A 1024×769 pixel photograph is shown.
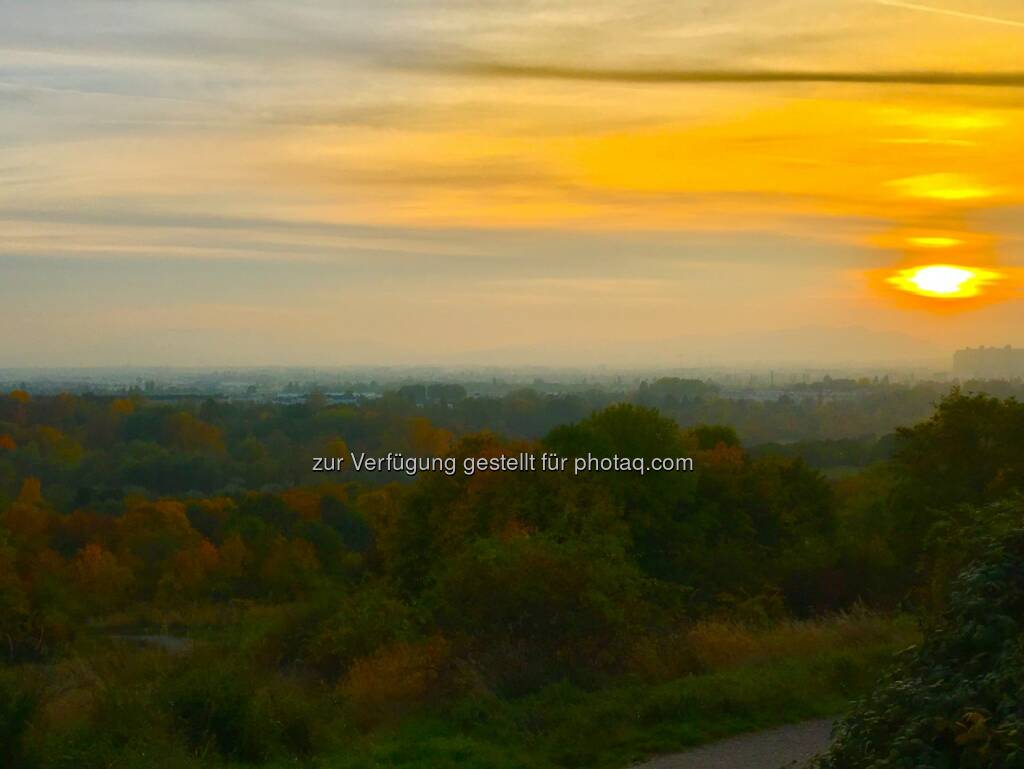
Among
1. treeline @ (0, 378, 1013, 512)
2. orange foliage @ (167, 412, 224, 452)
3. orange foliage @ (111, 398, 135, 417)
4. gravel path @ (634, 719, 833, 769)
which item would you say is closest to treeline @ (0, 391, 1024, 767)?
gravel path @ (634, 719, 833, 769)

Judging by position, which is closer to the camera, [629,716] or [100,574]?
[629,716]

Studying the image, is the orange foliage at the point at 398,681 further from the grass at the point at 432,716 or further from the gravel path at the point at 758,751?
the gravel path at the point at 758,751

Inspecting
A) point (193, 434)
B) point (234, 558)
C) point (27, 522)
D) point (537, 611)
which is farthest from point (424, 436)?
point (537, 611)

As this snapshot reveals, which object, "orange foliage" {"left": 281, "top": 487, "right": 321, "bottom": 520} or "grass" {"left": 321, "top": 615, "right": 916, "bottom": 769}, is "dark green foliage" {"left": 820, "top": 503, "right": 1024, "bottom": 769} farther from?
"orange foliage" {"left": 281, "top": 487, "right": 321, "bottom": 520}

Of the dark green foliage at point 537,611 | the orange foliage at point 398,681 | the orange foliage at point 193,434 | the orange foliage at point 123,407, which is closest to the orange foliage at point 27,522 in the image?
the orange foliage at point 193,434

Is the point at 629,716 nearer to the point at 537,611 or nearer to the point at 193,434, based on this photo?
the point at 537,611

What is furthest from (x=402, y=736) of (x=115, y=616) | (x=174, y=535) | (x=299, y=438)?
(x=299, y=438)
